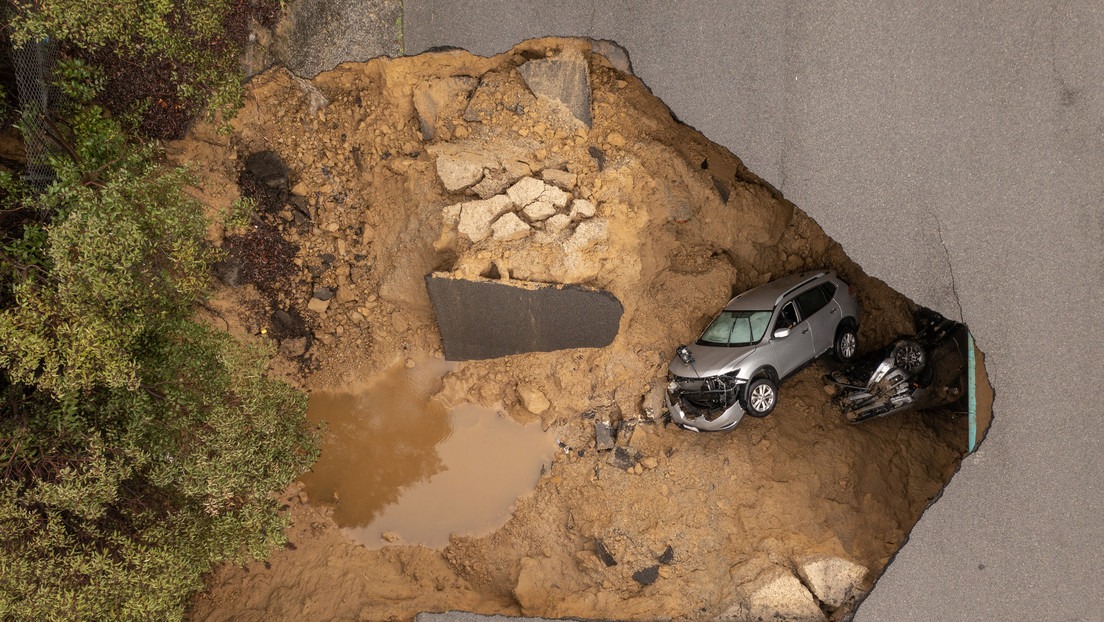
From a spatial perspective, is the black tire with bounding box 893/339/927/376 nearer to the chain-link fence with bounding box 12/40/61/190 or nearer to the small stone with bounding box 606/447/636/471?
the small stone with bounding box 606/447/636/471

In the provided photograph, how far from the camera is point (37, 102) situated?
5.95 meters

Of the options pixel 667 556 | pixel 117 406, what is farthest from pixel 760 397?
pixel 117 406

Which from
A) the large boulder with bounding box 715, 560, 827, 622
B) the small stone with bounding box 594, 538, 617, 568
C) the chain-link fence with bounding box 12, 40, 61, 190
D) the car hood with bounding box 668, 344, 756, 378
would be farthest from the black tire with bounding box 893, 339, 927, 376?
the chain-link fence with bounding box 12, 40, 61, 190

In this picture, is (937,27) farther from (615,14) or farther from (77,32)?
(77,32)

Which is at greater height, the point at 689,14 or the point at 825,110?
the point at 689,14

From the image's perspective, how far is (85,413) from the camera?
18.3ft

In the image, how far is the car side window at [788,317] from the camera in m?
7.39

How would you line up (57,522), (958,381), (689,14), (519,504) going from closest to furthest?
1. (57,522)
2. (689,14)
3. (958,381)
4. (519,504)

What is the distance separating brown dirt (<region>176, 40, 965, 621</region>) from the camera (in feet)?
22.9

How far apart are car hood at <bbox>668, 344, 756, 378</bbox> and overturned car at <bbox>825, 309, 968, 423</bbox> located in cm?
141

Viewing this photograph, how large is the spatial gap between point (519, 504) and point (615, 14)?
235 inches

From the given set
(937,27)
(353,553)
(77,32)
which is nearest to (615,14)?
(937,27)

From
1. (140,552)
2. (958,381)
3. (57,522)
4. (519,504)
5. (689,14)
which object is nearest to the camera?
(57,522)

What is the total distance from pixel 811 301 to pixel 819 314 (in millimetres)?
196
